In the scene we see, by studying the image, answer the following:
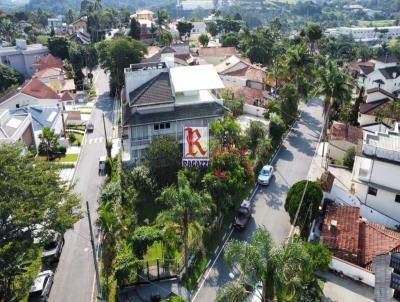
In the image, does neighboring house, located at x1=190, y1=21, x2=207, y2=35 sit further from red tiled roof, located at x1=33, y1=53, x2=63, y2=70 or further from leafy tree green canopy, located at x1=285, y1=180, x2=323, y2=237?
leafy tree green canopy, located at x1=285, y1=180, x2=323, y2=237

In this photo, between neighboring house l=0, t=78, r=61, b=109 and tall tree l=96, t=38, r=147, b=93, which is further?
tall tree l=96, t=38, r=147, b=93

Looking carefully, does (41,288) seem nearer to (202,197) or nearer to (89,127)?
(202,197)

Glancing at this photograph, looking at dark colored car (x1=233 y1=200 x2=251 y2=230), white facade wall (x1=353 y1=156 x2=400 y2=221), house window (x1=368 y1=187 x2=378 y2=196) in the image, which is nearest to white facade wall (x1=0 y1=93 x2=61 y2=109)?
dark colored car (x1=233 y1=200 x2=251 y2=230)

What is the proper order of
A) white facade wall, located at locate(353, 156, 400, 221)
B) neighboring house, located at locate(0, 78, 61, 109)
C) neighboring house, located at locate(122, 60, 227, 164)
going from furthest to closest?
neighboring house, located at locate(0, 78, 61, 109) → neighboring house, located at locate(122, 60, 227, 164) → white facade wall, located at locate(353, 156, 400, 221)

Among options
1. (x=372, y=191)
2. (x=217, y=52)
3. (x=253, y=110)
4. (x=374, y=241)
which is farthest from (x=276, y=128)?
(x=217, y=52)

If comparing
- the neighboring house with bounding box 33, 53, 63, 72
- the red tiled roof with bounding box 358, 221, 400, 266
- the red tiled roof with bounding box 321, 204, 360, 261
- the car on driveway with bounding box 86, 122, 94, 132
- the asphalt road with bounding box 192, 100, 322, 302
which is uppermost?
the neighboring house with bounding box 33, 53, 63, 72

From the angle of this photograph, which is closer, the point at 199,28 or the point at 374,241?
the point at 374,241
